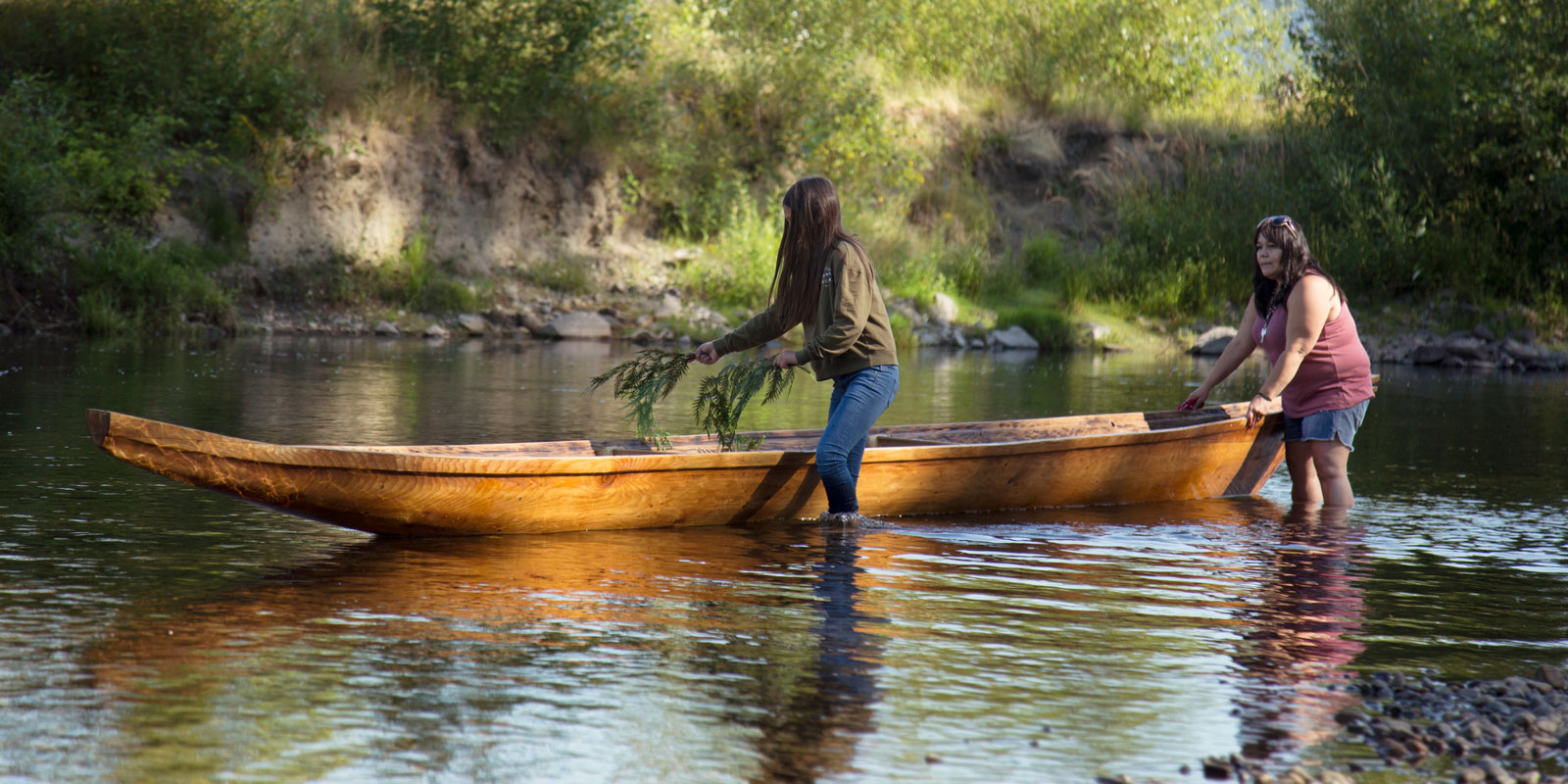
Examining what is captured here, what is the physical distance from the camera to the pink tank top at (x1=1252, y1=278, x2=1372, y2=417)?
24.1 ft

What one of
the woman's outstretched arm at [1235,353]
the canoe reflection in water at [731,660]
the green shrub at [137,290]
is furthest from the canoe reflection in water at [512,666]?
the green shrub at [137,290]

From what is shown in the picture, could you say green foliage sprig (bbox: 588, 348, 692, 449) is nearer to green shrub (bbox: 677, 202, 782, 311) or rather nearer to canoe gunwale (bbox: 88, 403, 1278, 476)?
canoe gunwale (bbox: 88, 403, 1278, 476)

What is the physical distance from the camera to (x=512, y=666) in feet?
14.7

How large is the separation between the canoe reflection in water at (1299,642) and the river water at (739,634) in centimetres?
2

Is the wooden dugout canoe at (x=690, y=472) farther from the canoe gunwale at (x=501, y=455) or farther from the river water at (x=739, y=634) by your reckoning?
the river water at (x=739, y=634)

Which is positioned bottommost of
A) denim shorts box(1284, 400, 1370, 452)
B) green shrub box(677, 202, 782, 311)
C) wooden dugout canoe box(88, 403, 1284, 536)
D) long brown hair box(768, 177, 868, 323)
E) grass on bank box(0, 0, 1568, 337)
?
wooden dugout canoe box(88, 403, 1284, 536)

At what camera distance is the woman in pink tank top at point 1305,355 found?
7195 millimetres

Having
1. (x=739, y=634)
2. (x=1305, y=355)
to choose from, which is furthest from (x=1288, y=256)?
(x=739, y=634)

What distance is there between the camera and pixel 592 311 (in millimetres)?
21984

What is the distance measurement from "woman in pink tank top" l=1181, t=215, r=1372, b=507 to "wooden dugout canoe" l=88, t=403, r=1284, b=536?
606mm

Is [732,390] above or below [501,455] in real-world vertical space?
above

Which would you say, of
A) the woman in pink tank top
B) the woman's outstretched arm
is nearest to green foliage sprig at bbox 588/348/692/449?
the woman's outstretched arm

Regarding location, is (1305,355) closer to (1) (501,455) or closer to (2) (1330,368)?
(2) (1330,368)

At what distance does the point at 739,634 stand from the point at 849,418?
77.3 inches
